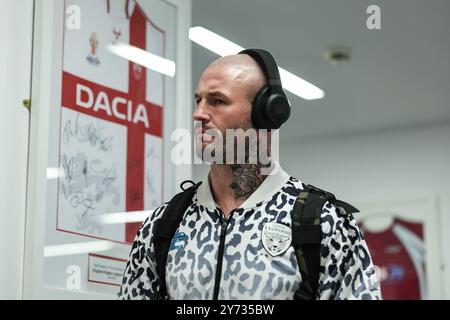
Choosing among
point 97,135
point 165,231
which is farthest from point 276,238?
point 97,135

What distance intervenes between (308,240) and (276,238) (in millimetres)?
55

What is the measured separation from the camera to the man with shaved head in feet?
4.52

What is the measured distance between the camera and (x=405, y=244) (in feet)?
18.6

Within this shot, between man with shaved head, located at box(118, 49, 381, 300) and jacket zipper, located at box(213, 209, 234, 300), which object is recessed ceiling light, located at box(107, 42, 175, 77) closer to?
man with shaved head, located at box(118, 49, 381, 300)

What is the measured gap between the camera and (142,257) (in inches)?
59.5

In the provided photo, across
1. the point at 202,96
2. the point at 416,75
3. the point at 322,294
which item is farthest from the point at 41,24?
the point at 416,75

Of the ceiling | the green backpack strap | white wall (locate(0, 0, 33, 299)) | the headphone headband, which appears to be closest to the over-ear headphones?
the headphone headband

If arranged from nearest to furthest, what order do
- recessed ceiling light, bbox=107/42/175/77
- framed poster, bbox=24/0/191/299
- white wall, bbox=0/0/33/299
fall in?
white wall, bbox=0/0/33/299 < framed poster, bbox=24/0/191/299 < recessed ceiling light, bbox=107/42/175/77

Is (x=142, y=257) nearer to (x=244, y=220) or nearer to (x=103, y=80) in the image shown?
(x=244, y=220)

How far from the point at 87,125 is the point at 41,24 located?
322 mm

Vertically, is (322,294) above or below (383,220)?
below

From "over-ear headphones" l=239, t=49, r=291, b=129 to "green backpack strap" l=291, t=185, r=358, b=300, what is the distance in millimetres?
160
